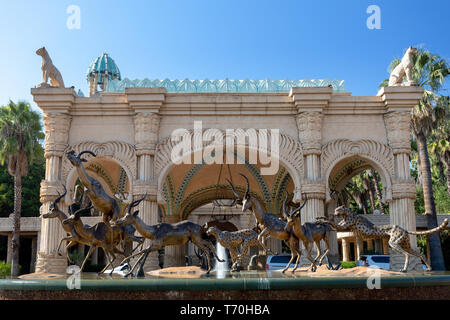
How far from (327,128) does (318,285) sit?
35.1 ft

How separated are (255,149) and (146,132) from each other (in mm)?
3903

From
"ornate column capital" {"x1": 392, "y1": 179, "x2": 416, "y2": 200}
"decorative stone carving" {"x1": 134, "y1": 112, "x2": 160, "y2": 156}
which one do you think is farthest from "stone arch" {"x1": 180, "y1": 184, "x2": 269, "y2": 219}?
"ornate column capital" {"x1": 392, "y1": 179, "x2": 416, "y2": 200}

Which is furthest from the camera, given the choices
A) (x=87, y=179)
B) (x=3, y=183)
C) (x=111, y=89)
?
(x=3, y=183)

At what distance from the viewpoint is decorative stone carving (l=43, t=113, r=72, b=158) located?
1656 cm

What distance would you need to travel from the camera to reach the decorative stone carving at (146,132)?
16.5 metres

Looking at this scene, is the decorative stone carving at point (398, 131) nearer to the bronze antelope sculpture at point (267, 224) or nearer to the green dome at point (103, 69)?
the bronze antelope sculpture at point (267, 224)

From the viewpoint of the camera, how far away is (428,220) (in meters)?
22.3

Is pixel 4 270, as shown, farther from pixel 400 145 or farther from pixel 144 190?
pixel 400 145

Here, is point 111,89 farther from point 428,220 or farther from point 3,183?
point 3,183

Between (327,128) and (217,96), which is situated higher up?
(217,96)

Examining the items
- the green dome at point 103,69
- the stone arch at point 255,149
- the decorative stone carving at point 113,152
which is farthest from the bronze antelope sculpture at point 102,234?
the green dome at point 103,69

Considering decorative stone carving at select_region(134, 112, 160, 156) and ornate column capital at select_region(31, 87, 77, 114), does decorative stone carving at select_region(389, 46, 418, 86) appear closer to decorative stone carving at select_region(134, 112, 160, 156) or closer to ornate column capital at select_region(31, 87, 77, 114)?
decorative stone carving at select_region(134, 112, 160, 156)
